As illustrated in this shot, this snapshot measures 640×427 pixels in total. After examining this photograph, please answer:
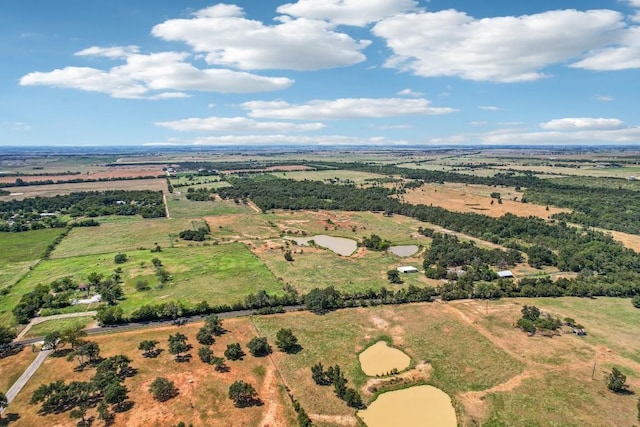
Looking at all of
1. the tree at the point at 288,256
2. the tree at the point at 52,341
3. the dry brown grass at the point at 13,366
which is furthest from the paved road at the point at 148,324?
the tree at the point at 288,256

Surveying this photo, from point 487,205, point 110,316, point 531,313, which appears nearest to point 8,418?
point 110,316

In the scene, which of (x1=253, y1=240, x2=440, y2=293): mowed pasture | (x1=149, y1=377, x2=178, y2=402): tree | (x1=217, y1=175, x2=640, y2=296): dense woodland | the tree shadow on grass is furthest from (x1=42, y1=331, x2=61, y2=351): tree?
(x1=217, y1=175, x2=640, y2=296): dense woodland

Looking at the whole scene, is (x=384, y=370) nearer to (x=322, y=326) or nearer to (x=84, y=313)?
(x=322, y=326)

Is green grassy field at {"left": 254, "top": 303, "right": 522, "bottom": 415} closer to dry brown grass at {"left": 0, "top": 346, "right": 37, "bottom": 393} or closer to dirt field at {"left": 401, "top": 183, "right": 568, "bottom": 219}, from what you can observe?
dry brown grass at {"left": 0, "top": 346, "right": 37, "bottom": 393}

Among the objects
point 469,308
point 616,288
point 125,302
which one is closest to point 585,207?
point 616,288

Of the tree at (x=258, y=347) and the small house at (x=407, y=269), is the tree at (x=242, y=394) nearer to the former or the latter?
the tree at (x=258, y=347)
